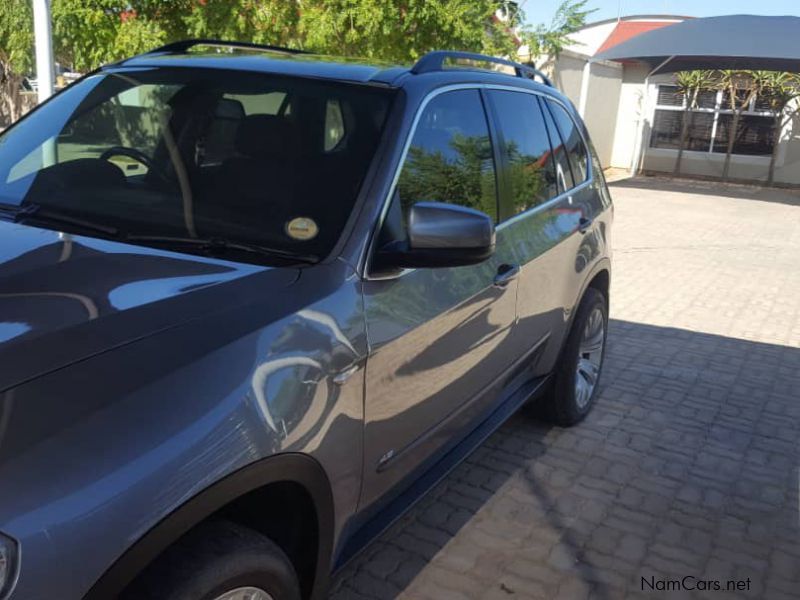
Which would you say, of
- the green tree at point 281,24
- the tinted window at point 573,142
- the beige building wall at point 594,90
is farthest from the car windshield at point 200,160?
the beige building wall at point 594,90

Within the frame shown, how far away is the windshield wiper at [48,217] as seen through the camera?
2500mm

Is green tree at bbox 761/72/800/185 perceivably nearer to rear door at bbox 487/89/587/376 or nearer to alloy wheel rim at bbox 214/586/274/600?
rear door at bbox 487/89/587/376

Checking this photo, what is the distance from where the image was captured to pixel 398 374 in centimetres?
248

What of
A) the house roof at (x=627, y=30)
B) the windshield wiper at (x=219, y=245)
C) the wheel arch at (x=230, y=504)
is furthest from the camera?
the house roof at (x=627, y=30)

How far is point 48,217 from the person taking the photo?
8.48 feet

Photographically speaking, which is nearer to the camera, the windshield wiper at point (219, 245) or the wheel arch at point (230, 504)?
the wheel arch at point (230, 504)

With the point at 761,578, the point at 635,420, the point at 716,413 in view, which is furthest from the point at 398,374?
the point at 716,413

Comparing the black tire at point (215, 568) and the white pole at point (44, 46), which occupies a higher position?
the white pole at point (44, 46)

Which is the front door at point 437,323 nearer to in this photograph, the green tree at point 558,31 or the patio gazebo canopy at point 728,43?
the green tree at point 558,31

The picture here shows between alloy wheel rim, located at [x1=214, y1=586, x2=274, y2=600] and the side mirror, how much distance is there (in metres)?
0.96

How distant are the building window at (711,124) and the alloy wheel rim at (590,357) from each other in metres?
20.4

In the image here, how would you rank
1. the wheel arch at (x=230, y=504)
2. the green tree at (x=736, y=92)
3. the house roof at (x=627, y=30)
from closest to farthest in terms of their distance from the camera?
the wheel arch at (x=230, y=504) < the green tree at (x=736, y=92) < the house roof at (x=627, y=30)

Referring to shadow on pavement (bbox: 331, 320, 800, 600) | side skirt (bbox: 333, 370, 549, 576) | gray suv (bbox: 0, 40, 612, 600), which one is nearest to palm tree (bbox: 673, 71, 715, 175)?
shadow on pavement (bbox: 331, 320, 800, 600)

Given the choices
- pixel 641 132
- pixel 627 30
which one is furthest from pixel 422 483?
pixel 627 30
